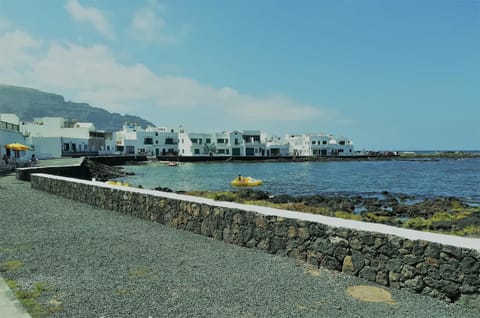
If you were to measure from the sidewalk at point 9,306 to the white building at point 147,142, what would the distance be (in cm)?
9836

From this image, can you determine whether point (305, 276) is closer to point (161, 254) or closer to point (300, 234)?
point (300, 234)

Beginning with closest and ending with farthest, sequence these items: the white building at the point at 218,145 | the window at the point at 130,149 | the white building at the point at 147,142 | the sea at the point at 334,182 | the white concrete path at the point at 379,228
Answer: the white concrete path at the point at 379,228 < the sea at the point at 334,182 < the white building at the point at 147,142 < the window at the point at 130,149 < the white building at the point at 218,145

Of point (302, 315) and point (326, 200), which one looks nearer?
point (302, 315)

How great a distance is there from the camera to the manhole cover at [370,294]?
5.46 metres

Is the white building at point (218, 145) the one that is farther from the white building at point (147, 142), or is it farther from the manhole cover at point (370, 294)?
the manhole cover at point (370, 294)

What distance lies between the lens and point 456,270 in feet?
17.0

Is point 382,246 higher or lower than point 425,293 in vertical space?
higher

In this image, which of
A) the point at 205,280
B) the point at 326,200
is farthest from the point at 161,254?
the point at 326,200

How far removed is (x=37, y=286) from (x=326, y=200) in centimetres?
2314

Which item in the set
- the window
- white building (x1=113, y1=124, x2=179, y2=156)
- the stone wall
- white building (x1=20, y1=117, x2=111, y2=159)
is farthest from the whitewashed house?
the stone wall

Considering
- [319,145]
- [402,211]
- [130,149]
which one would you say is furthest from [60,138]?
[319,145]

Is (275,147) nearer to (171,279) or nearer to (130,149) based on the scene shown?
(130,149)

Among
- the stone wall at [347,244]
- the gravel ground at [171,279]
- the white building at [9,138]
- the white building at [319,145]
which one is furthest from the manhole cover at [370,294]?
the white building at [319,145]

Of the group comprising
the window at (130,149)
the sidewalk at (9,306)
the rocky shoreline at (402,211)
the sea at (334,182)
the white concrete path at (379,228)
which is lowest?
the sea at (334,182)
